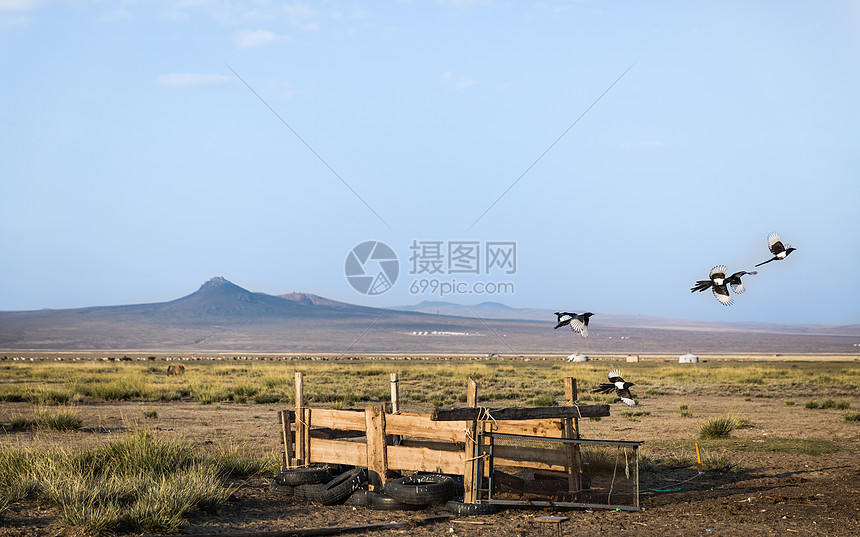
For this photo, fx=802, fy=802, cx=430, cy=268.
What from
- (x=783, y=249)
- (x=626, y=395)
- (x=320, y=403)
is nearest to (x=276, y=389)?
(x=320, y=403)

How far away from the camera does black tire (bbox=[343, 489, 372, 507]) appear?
11016 millimetres

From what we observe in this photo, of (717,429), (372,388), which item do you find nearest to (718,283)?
(717,429)

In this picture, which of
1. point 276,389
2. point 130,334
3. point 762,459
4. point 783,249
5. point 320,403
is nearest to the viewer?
point 783,249

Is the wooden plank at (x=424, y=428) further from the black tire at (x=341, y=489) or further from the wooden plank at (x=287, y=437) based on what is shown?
the wooden plank at (x=287, y=437)

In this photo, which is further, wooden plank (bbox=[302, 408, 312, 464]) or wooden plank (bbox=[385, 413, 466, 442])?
wooden plank (bbox=[302, 408, 312, 464])

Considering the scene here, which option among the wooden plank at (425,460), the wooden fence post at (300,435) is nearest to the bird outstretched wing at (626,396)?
the wooden plank at (425,460)

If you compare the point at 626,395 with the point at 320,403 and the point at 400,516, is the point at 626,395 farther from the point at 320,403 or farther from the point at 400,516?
the point at 320,403

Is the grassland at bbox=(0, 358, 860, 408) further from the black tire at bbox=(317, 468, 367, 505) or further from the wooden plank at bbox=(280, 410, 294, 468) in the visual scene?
the black tire at bbox=(317, 468, 367, 505)

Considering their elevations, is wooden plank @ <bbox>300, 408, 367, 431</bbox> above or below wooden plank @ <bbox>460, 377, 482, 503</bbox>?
above

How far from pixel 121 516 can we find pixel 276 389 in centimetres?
2697

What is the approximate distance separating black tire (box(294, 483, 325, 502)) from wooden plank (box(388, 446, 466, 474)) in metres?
1.09

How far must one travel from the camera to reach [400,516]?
410 inches

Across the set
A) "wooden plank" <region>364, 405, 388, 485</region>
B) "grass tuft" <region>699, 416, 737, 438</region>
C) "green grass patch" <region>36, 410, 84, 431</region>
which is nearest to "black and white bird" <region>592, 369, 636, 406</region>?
"wooden plank" <region>364, 405, 388, 485</region>

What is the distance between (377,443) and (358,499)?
0.80 metres
